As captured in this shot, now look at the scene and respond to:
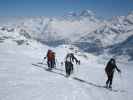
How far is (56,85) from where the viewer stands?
17844 millimetres

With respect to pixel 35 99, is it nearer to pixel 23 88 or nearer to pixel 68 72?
pixel 23 88

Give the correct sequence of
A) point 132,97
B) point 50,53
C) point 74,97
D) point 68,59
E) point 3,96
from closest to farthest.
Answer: point 3,96
point 74,97
point 132,97
point 68,59
point 50,53

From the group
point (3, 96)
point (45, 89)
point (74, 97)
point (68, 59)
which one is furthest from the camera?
point (68, 59)

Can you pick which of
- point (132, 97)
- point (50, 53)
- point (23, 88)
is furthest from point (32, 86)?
point (50, 53)

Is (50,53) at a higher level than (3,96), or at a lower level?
higher

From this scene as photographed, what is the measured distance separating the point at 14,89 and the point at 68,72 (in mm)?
8051

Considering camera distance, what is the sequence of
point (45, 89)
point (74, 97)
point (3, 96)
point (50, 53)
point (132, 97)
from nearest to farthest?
point (3, 96) < point (74, 97) < point (45, 89) < point (132, 97) < point (50, 53)

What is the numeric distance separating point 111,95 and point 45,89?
4.57 meters

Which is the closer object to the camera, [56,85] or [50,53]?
[56,85]

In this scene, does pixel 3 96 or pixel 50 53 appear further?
pixel 50 53

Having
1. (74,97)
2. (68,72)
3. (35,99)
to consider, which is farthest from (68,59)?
(35,99)


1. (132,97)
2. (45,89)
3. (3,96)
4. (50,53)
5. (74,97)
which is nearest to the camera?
(3,96)

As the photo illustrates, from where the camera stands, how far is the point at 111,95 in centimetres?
1705

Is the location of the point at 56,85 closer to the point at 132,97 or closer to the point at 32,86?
the point at 32,86
